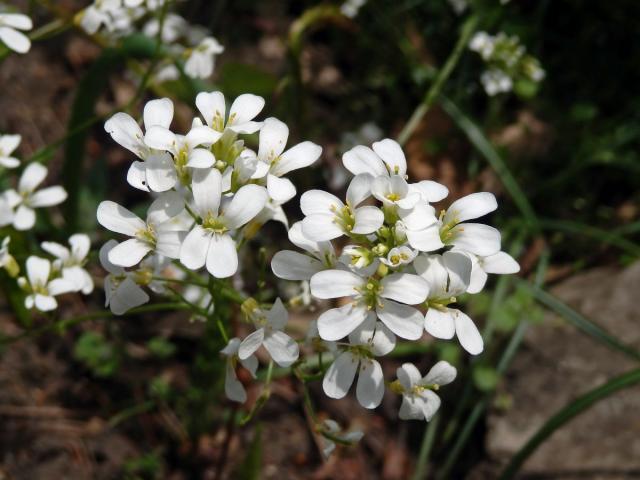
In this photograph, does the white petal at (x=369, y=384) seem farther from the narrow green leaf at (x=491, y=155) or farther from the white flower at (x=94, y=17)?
the narrow green leaf at (x=491, y=155)

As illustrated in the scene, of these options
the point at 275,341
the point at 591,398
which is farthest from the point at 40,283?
the point at 591,398

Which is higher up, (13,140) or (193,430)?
(13,140)

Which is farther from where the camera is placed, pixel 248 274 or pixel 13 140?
pixel 248 274

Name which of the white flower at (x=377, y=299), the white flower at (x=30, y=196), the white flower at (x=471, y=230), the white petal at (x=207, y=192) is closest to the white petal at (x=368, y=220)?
the white flower at (x=377, y=299)

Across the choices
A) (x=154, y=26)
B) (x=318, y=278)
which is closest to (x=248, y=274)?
(x=154, y=26)

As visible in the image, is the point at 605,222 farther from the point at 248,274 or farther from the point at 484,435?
the point at 248,274

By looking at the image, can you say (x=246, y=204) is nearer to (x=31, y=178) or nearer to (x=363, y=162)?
(x=363, y=162)

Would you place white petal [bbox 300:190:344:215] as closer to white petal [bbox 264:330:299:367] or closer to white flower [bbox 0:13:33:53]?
white petal [bbox 264:330:299:367]
